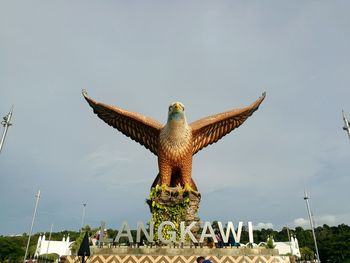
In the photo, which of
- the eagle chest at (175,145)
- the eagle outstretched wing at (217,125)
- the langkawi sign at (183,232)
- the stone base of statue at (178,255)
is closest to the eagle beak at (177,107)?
the eagle chest at (175,145)

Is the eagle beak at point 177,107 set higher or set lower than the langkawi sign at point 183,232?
higher

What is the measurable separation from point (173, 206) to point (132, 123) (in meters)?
→ 6.11

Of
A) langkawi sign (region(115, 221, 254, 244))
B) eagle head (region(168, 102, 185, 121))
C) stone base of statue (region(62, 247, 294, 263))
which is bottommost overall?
stone base of statue (region(62, 247, 294, 263))

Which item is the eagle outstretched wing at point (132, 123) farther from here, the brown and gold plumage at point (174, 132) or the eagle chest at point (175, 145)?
the eagle chest at point (175, 145)

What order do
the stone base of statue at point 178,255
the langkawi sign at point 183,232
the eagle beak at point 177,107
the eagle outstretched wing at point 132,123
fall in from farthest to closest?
the eagle outstretched wing at point 132,123
the eagle beak at point 177,107
the langkawi sign at point 183,232
the stone base of statue at point 178,255

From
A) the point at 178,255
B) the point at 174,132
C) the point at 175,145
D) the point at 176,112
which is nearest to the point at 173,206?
the point at 175,145

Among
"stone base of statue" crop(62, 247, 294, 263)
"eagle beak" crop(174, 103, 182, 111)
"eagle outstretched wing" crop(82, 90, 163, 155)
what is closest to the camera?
"stone base of statue" crop(62, 247, 294, 263)

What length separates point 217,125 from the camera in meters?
19.3

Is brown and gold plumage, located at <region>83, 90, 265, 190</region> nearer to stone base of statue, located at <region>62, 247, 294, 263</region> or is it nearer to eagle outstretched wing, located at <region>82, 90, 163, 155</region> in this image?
eagle outstretched wing, located at <region>82, 90, 163, 155</region>

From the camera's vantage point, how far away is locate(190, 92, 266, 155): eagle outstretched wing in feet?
60.5

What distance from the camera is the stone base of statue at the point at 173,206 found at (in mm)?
15172

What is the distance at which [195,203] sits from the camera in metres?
15.7

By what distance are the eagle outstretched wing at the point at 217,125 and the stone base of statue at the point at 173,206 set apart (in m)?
3.55

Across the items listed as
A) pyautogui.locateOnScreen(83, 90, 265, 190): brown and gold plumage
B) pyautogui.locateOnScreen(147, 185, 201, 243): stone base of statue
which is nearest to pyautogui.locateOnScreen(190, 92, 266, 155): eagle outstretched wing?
pyautogui.locateOnScreen(83, 90, 265, 190): brown and gold plumage
